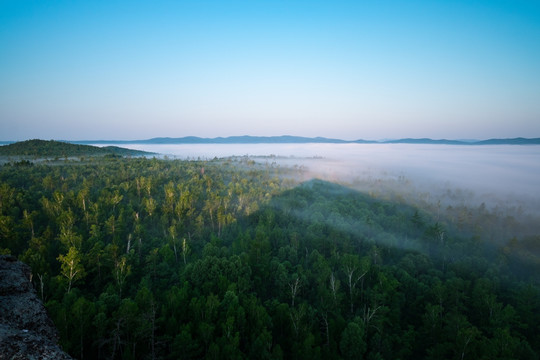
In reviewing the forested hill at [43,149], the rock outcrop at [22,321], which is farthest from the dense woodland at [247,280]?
the forested hill at [43,149]

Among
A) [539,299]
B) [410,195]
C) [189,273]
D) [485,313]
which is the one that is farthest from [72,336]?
[410,195]

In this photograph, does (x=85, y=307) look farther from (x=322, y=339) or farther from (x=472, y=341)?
(x=472, y=341)

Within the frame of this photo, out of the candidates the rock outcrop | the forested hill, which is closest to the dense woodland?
the rock outcrop

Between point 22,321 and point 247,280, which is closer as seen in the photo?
point 22,321

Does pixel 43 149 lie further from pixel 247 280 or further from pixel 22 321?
pixel 22 321

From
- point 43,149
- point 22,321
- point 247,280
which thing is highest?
point 43,149

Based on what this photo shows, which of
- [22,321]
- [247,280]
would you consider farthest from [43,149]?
[22,321]

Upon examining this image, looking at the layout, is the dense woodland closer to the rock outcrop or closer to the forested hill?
the rock outcrop
